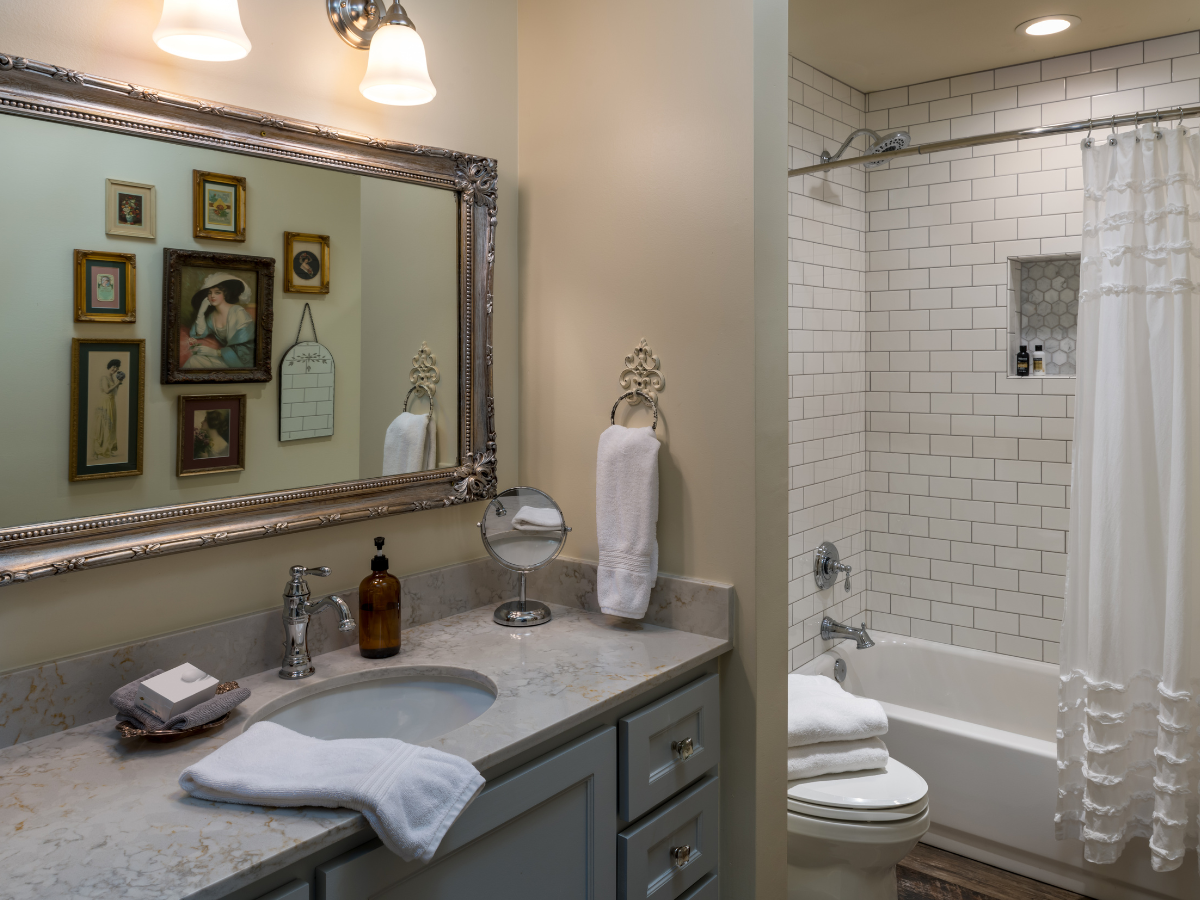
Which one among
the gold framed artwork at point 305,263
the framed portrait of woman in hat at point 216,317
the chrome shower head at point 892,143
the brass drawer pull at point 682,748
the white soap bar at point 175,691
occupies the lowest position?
the brass drawer pull at point 682,748

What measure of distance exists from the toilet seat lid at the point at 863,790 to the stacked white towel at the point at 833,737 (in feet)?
0.06

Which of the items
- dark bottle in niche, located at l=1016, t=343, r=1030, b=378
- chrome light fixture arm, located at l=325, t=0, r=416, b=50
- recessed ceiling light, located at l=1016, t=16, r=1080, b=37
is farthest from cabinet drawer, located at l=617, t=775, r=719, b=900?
recessed ceiling light, located at l=1016, t=16, r=1080, b=37

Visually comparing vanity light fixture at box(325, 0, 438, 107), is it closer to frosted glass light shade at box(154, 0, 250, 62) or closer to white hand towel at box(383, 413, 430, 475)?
frosted glass light shade at box(154, 0, 250, 62)

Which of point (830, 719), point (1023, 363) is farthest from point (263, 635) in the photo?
point (1023, 363)

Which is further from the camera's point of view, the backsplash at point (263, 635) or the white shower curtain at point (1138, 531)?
the white shower curtain at point (1138, 531)

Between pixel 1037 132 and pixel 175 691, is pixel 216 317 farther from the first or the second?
pixel 1037 132

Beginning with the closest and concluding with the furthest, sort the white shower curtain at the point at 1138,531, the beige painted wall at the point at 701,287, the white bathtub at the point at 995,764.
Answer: the beige painted wall at the point at 701,287 < the white shower curtain at the point at 1138,531 < the white bathtub at the point at 995,764

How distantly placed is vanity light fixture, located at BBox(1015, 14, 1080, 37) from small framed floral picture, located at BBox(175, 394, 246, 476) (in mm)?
2598

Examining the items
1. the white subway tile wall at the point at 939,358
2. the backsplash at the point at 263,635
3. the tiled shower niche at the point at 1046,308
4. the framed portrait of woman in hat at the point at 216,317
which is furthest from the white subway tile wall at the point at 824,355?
the framed portrait of woman in hat at the point at 216,317

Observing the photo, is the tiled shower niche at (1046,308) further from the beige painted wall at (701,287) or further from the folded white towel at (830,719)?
the beige painted wall at (701,287)

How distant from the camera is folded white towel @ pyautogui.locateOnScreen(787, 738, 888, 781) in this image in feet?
7.04

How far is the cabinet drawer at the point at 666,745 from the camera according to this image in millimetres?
1507

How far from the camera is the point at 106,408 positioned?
4.45ft

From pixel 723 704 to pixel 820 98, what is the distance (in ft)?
7.62
